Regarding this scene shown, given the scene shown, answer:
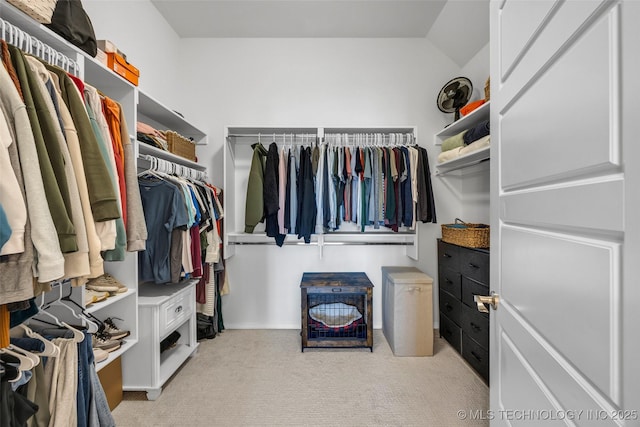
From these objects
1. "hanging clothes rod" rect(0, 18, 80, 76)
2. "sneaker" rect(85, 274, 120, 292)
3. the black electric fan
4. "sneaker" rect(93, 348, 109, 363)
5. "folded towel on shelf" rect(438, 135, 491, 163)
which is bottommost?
"sneaker" rect(93, 348, 109, 363)

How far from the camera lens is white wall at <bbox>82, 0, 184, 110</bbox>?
1.86 meters

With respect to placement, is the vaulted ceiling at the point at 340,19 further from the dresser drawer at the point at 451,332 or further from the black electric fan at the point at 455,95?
the dresser drawer at the point at 451,332

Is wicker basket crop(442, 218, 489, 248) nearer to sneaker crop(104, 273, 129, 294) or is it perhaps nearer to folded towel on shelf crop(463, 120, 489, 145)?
folded towel on shelf crop(463, 120, 489, 145)

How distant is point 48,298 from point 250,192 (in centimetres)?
145

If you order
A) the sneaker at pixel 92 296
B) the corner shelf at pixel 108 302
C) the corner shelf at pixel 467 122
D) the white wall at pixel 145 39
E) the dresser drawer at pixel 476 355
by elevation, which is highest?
the white wall at pixel 145 39

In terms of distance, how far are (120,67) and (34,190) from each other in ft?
3.55

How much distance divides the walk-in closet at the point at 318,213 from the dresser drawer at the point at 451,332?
3 centimetres

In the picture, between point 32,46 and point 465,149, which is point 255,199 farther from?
point 465,149

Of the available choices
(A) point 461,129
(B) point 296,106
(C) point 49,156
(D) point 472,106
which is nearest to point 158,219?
(C) point 49,156

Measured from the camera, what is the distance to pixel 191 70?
2.78 m

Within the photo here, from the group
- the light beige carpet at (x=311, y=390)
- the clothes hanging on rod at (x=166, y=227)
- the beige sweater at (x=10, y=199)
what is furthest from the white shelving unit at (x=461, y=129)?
the beige sweater at (x=10, y=199)

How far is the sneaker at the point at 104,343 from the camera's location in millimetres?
1464

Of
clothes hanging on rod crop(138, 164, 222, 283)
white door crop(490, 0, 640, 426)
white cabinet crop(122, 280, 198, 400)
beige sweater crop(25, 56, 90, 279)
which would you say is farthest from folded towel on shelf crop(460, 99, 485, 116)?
white cabinet crop(122, 280, 198, 400)

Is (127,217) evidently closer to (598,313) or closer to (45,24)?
(45,24)
